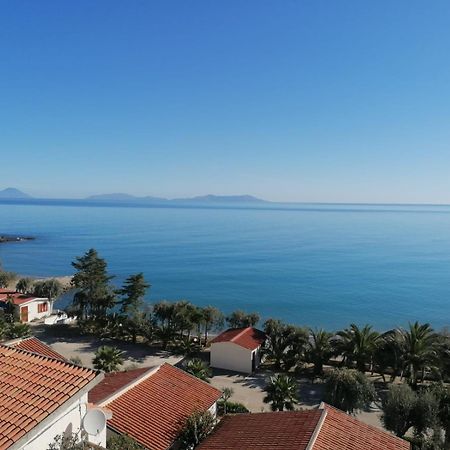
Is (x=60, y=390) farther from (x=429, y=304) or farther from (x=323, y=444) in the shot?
(x=429, y=304)

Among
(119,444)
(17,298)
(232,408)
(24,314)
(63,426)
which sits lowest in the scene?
(24,314)

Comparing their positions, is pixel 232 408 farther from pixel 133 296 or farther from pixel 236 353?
pixel 133 296

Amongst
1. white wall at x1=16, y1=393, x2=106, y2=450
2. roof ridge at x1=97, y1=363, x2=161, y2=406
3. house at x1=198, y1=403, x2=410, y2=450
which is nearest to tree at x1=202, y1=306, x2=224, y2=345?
roof ridge at x1=97, y1=363, x2=161, y2=406

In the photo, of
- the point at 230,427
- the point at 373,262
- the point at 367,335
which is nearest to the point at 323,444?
the point at 230,427

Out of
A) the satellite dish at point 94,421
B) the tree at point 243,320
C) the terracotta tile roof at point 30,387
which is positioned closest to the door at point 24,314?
the tree at point 243,320

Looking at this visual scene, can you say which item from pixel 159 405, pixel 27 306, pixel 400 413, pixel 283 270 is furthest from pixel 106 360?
pixel 283 270

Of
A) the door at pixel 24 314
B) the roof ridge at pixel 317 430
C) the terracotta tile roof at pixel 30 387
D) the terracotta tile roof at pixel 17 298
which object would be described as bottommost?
the door at pixel 24 314

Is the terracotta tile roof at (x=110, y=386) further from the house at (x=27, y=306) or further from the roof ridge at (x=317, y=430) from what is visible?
the house at (x=27, y=306)
